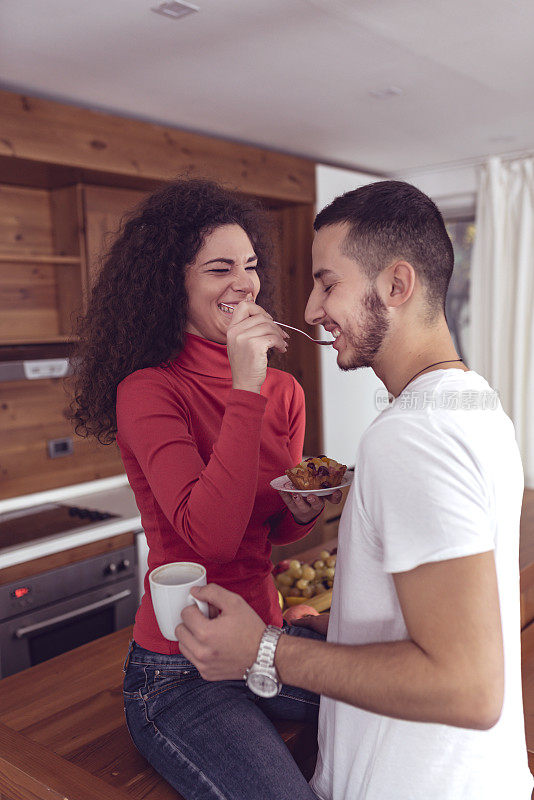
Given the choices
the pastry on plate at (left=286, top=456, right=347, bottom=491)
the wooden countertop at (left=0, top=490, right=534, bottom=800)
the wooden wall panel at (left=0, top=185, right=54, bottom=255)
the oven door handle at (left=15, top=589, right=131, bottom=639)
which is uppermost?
the wooden wall panel at (left=0, top=185, right=54, bottom=255)

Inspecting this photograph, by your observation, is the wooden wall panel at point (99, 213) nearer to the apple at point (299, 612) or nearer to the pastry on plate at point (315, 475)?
the apple at point (299, 612)

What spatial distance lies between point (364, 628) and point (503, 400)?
4.17 m

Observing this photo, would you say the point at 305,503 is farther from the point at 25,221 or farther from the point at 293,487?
the point at 25,221

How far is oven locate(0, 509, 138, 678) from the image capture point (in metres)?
2.60

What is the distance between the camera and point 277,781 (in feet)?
3.40

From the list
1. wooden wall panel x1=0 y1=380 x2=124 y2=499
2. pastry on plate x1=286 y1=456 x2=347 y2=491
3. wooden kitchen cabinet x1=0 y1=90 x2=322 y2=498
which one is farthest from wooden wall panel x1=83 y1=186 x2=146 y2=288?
pastry on plate x1=286 y1=456 x2=347 y2=491

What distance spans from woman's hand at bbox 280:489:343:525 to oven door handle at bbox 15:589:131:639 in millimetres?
1676

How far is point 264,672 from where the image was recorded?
94cm

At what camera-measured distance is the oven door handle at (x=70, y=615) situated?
2614mm

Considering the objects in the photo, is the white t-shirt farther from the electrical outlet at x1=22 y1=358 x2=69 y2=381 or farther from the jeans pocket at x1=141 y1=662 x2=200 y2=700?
the electrical outlet at x1=22 y1=358 x2=69 y2=381

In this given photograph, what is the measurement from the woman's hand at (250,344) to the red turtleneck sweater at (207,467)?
0.03 metres

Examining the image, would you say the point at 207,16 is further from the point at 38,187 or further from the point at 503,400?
the point at 503,400

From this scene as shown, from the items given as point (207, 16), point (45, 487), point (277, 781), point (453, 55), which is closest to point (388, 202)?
point (277, 781)

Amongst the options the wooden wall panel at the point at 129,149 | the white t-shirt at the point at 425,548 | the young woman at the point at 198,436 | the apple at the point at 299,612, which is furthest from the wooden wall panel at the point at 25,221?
the white t-shirt at the point at 425,548
